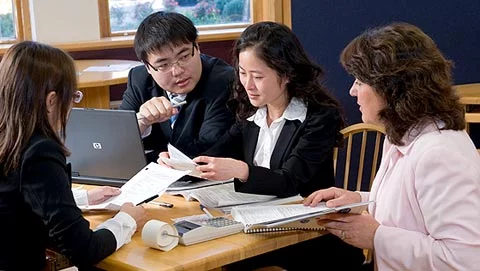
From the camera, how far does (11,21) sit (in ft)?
15.0

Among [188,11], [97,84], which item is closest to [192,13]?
[188,11]

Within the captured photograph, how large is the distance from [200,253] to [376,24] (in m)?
2.02

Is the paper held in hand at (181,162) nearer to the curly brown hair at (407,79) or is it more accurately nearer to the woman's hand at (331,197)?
the woman's hand at (331,197)

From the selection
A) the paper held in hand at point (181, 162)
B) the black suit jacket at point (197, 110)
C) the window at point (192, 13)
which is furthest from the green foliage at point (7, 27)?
the paper held in hand at point (181, 162)

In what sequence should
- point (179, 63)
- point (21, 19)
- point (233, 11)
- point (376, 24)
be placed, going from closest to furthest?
point (179, 63), point (376, 24), point (21, 19), point (233, 11)

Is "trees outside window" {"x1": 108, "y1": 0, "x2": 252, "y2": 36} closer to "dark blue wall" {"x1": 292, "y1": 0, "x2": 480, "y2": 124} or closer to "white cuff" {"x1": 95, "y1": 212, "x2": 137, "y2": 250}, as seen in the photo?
"dark blue wall" {"x1": 292, "y1": 0, "x2": 480, "y2": 124}

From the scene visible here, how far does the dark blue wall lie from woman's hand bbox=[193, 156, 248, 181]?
5.14 feet

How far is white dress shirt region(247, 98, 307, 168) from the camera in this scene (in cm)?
213

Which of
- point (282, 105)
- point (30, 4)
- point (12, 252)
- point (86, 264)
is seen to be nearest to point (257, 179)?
point (282, 105)

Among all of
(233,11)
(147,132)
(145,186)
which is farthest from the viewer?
(233,11)

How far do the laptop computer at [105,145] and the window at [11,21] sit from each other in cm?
260

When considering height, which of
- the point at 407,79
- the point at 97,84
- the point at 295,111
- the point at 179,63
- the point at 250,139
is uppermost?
the point at 407,79

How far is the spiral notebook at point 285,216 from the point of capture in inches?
63.7

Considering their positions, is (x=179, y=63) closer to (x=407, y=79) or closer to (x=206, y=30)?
(x=407, y=79)
